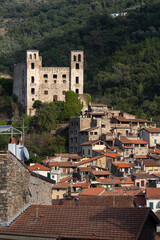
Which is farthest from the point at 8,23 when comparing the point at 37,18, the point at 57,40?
the point at 57,40

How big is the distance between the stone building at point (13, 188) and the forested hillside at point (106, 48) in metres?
60.4

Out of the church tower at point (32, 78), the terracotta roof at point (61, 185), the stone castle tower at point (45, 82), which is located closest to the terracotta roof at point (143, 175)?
the terracotta roof at point (61, 185)

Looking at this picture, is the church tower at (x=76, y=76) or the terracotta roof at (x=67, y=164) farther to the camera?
the church tower at (x=76, y=76)

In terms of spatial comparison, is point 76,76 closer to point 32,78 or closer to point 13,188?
point 32,78

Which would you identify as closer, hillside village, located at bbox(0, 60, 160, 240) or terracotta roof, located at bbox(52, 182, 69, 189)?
hillside village, located at bbox(0, 60, 160, 240)

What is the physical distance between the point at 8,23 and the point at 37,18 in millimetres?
8926

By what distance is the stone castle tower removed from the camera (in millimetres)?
72938

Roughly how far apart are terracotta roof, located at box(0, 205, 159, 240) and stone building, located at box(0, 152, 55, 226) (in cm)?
25

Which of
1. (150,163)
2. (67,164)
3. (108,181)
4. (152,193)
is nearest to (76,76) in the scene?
(150,163)

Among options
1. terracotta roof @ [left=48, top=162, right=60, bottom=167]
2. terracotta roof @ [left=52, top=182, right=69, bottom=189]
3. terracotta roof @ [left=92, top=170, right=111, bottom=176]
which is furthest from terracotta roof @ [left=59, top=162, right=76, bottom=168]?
terracotta roof @ [left=52, top=182, right=69, bottom=189]

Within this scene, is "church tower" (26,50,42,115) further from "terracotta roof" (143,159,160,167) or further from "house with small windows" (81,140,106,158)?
"terracotta roof" (143,159,160,167)

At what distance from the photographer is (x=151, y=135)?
6769 cm

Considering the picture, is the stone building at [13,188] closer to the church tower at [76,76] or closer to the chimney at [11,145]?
the chimney at [11,145]

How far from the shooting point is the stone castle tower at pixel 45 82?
72938 millimetres
